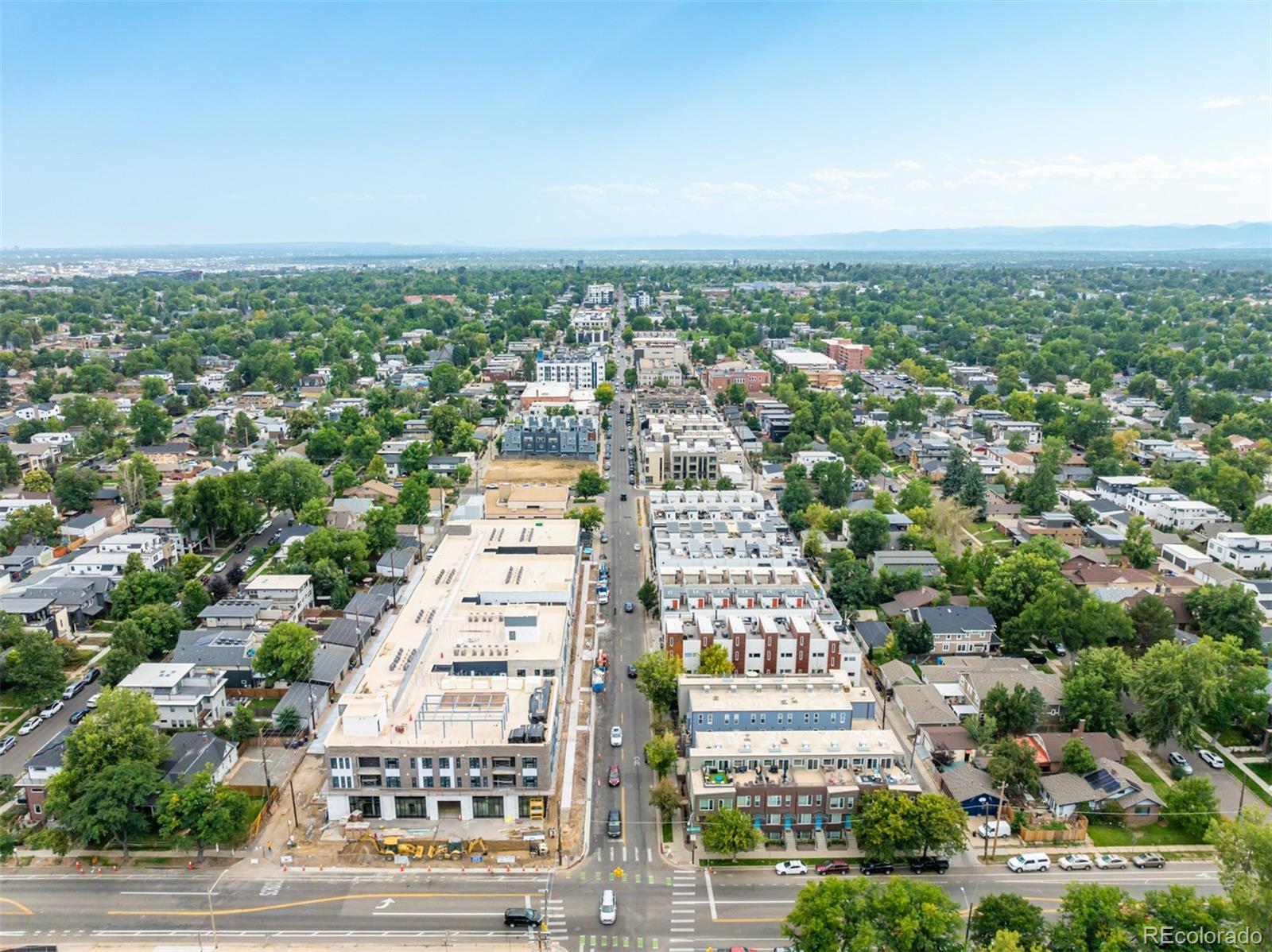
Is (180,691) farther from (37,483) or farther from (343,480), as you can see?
(37,483)

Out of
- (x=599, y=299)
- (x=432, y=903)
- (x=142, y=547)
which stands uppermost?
(x=599, y=299)

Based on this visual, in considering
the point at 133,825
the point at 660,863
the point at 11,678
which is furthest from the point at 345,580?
the point at 660,863

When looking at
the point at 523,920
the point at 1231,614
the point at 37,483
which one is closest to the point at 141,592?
the point at 37,483

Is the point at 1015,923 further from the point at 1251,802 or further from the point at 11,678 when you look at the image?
the point at 11,678

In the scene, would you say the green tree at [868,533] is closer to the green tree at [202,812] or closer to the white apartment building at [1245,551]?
the white apartment building at [1245,551]

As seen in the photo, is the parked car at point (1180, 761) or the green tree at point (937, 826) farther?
A: the parked car at point (1180, 761)

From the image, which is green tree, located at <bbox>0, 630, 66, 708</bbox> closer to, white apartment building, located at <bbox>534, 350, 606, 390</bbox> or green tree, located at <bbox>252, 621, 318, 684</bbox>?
green tree, located at <bbox>252, 621, 318, 684</bbox>

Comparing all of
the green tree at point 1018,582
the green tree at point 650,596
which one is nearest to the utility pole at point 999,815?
the green tree at point 1018,582
